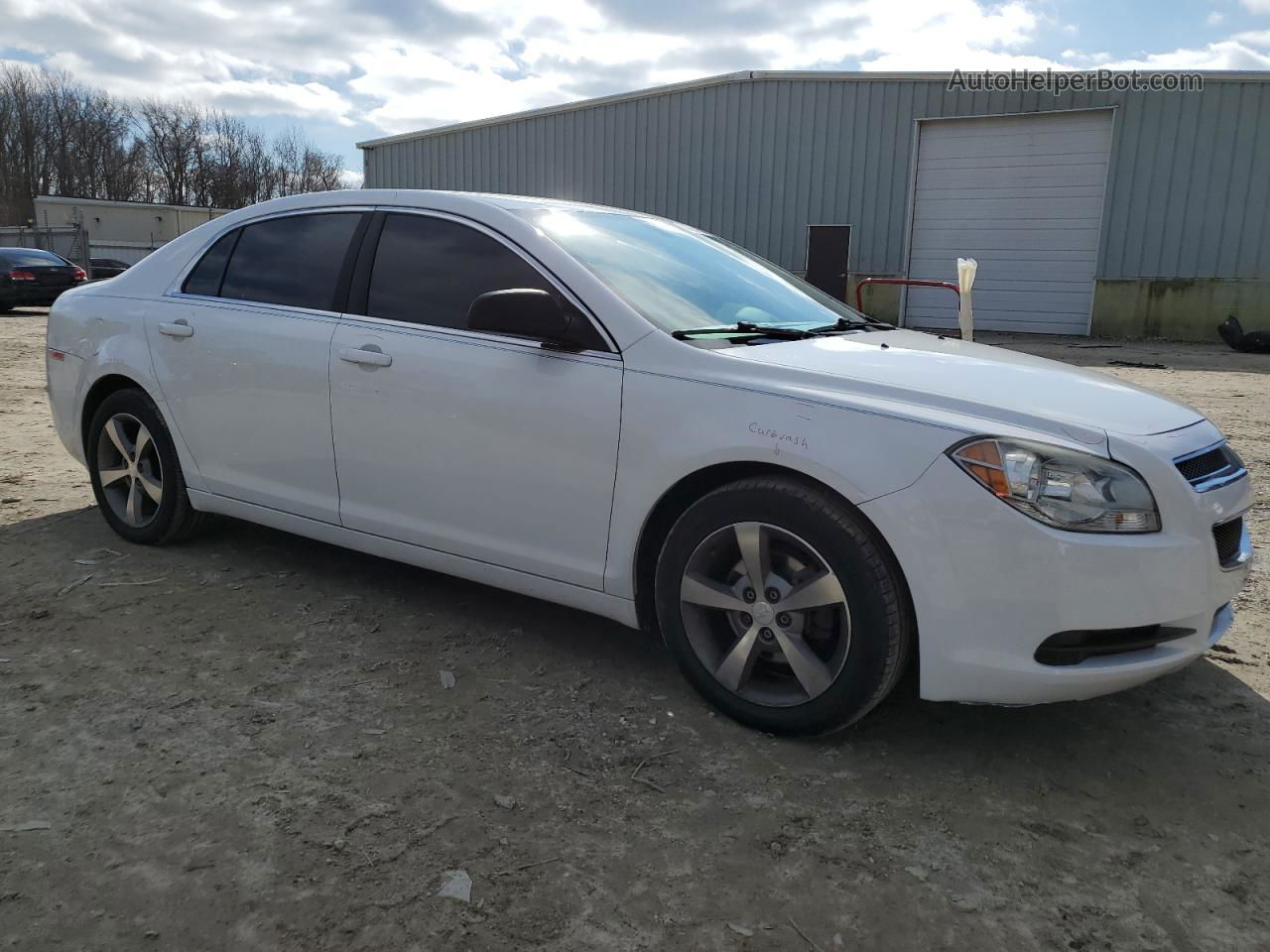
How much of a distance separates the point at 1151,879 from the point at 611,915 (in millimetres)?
1253

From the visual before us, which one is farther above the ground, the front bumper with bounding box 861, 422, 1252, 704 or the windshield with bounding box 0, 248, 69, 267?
the windshield with bounding box 0, 248, 69, 267

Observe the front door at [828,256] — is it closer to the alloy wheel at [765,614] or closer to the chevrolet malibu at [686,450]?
the chevrolet malibu at [686,450]

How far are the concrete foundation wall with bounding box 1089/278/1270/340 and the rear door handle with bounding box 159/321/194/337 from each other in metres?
18.7

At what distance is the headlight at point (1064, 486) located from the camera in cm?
239

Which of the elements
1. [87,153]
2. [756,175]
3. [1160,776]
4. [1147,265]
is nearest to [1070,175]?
[1147,265]

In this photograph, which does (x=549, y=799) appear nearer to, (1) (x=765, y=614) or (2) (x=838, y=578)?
(1) (x=765, y=614)

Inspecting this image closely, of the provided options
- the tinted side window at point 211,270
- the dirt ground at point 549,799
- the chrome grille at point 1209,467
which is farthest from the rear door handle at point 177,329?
the chrome grille at point 1209,467

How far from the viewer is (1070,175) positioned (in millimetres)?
18891

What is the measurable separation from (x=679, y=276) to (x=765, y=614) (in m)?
1.34

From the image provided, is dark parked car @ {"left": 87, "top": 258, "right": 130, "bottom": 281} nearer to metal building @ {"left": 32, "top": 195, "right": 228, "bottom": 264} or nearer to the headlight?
metal building @ {"left": 32, "top": 195, "right": 228, "bottom": 264}

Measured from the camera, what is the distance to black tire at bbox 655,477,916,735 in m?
2.55

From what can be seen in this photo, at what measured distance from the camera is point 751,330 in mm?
3217

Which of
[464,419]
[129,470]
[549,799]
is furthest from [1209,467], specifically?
[129,470]

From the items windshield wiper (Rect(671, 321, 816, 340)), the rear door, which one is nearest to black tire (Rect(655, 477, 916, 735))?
windshield wiper (Rect(671, 321, 816, 340))
